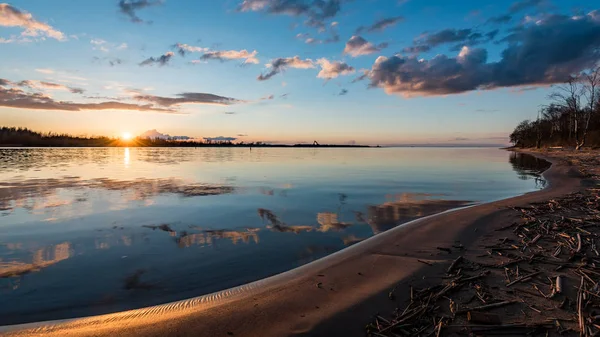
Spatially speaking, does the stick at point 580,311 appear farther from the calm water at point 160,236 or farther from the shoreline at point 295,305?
the calm water at point 160,236

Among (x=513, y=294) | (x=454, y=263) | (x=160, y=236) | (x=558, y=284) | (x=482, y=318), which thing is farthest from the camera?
(x=160, y=236)

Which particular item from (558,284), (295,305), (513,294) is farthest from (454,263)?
(295,305)

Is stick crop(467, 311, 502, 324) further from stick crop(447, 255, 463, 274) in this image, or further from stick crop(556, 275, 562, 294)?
stick crop(447, 255, 463, 274)

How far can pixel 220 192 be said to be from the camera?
1695 centimetres

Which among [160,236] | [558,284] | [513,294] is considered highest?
[558,284]

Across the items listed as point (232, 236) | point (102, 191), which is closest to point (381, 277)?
point (232, 236)

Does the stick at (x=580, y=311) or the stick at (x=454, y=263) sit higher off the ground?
the stick at (x=580, y=311)

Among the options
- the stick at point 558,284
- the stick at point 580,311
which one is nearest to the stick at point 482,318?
the stick at point 580,311

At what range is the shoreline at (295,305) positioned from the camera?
13.8 ft

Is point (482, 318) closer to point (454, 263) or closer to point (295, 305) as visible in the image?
point (454, 263)

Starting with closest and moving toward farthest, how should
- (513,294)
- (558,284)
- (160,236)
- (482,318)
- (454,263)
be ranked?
(482,318), (513,294), (558,284), (454,263), (160,236)

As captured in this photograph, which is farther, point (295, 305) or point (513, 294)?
point (295, 305)

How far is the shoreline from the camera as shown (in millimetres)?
4195

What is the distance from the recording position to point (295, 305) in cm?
478
